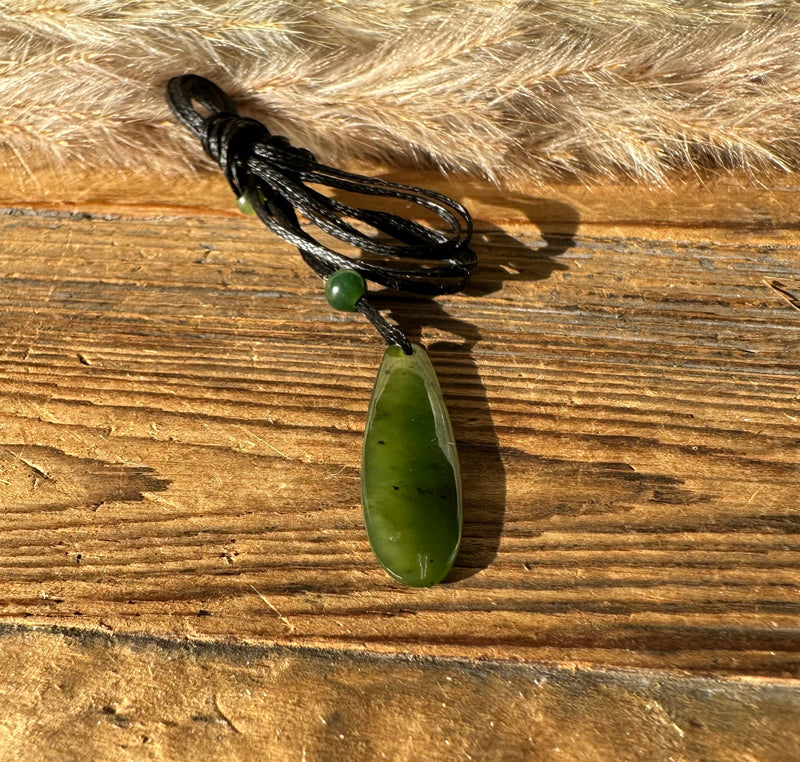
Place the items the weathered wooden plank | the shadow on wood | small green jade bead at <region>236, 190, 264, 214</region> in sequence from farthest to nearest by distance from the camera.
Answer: small green jade bead at <region>236, 190, 264, 214</region> < the shadow on wood < the weathered wooden plank

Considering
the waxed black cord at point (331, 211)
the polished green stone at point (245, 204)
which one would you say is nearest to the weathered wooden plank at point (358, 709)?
the waxed black cord at point (331, 211)

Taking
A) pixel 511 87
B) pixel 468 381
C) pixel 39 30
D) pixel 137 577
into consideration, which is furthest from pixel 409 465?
pixel 39 30

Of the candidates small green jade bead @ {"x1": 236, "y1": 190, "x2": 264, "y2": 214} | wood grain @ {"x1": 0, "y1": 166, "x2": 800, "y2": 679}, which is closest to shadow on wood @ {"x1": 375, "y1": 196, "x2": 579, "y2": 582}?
wood grain @ {"x1": 0, "y1": 166, "x2": 800, "y2": 679}

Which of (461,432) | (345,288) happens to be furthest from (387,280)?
(461,432)

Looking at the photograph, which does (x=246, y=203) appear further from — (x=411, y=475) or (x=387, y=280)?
(x=411, y=475)

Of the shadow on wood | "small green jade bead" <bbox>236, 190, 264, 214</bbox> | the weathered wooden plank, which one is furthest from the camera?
"small green jade bead" <bbox>236, 190, 264, 214</bbox>

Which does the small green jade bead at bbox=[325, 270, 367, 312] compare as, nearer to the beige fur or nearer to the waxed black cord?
the waxed black cord
